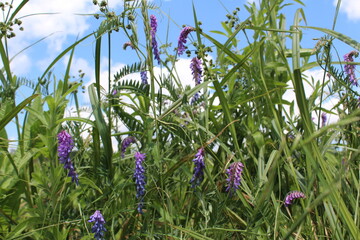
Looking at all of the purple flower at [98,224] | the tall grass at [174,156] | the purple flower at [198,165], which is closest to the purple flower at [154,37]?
the tall grass at [174,156]

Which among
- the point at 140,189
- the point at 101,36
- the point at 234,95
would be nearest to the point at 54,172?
the point at 140,189

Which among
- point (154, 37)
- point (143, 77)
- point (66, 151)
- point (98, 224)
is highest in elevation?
point (154, 37)

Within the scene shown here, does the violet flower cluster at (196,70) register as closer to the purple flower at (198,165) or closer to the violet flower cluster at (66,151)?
the purple flower at (198,165)

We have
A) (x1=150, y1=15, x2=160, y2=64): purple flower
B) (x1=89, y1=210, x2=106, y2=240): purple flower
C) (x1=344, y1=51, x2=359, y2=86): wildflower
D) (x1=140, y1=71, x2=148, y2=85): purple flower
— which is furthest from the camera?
(x1=344, y1=51, x2=359, y2=86): wildflower

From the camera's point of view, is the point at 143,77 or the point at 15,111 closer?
the point at 15,111

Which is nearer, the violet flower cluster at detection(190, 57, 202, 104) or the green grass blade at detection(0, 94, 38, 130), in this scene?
the green grass blade at detection(0, 94, 38, 130)

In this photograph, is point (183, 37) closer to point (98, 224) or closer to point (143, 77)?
point (143, 77)

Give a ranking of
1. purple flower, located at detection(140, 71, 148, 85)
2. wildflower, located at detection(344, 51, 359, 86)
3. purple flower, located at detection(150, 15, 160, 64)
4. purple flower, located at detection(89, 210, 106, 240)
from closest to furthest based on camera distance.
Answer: purple flower, located at detection(89, 210, 106, 240), purple flower, located at detection(150, 15, 160, 64), purple flower, located at detection(140, 71, 148, 85), wildflower, located at detection(344, 51, 359, 86)

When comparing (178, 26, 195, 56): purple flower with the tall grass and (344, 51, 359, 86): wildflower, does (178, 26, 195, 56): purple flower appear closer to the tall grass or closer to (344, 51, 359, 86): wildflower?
the tall grass

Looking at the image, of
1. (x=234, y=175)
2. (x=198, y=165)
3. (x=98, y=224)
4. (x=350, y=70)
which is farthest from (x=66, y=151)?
(x=350, y=70)

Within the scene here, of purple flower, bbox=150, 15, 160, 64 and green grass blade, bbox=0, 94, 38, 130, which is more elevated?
purple flower, bbox=150, 15, 160, 64

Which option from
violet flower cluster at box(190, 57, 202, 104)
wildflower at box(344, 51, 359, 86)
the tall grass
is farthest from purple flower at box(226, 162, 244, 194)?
wildflower at box(344, 51, 359, 86)

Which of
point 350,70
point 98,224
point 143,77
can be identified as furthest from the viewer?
point 350,70

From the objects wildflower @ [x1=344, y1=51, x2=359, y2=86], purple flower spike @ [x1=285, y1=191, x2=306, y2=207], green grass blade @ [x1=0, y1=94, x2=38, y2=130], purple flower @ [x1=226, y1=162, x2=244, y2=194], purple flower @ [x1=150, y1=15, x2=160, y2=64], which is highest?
purple flower @ [x1=150, y1=15, x2=160, y2=64]
